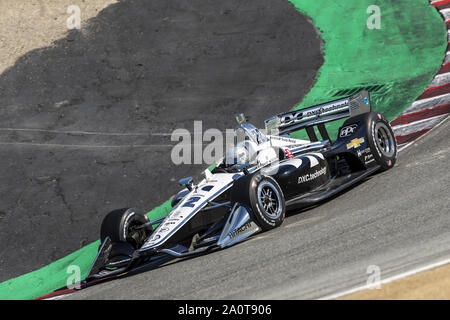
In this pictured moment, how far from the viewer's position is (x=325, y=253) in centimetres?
637

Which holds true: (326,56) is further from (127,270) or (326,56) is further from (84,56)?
(127,270)

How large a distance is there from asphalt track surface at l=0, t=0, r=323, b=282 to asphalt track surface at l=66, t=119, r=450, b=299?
3.41 meters

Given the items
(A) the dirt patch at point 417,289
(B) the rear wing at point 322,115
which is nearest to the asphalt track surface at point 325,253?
(A) the dirt patch at point 417,289

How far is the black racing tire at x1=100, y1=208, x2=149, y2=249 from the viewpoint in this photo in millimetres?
8531

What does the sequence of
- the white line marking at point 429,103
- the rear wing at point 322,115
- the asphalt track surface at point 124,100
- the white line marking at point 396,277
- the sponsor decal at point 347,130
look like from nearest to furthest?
the white line marking at point 396,277 → the sponsor decal at point 347,130 → the rear wing at point 322,115 → the asphalt track surface at point 124,100 → the white line marking at point 429,103

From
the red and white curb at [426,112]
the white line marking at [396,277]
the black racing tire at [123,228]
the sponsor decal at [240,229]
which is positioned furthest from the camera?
the red and white curb at [426,112]

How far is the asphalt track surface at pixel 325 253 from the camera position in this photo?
575 cm

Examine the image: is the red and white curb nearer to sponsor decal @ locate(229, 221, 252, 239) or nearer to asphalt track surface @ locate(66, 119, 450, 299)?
asphalt track surface @ locate(66, 119, 450, 299)

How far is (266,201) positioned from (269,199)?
0.20 ft

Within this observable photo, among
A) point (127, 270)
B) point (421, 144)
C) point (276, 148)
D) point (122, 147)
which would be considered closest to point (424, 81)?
point (421, 144)

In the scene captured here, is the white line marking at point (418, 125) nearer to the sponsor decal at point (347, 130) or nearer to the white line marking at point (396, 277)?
the sponsor decal at point (347, 130)

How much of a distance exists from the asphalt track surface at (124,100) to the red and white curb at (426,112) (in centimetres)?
246

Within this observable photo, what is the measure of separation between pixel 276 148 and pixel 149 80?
6817mm

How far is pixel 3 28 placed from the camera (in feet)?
60.0
